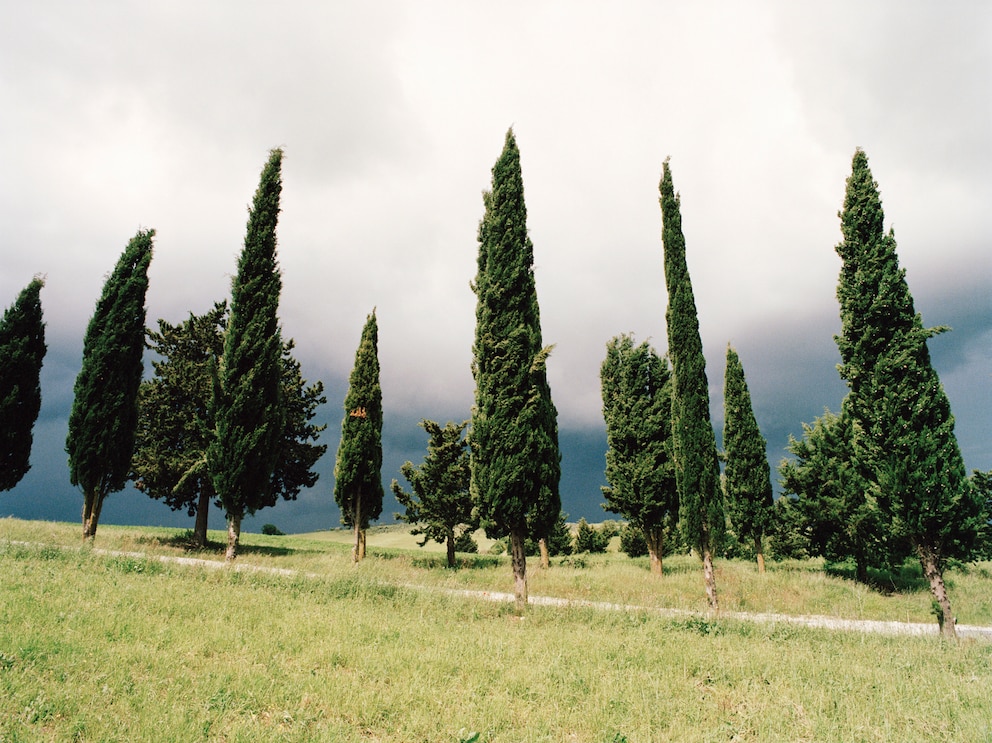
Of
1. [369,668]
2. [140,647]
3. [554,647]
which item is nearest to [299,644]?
[369,668]

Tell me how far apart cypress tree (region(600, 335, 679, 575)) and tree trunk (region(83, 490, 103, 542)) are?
23.7 meters

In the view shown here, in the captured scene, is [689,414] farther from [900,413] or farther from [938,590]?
[938,590]

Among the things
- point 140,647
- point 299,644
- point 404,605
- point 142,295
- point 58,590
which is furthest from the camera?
point 142,295

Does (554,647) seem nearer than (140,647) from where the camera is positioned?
No

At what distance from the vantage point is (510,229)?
15.5 meters

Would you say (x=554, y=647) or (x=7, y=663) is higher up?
(x=7, y=663)

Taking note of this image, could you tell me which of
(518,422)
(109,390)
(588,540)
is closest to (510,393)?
(518,422)

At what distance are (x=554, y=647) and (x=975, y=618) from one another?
18227mm

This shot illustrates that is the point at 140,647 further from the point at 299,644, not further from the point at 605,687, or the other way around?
the point at 605,687

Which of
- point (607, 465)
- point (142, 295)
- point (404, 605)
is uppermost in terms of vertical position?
point (142, 295)

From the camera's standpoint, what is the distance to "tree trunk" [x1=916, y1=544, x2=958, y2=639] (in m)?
11.5

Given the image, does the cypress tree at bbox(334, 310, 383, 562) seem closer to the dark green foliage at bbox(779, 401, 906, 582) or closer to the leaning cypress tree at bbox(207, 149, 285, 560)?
the leaning cypress tree at bbox(207, 149, 285, 560)

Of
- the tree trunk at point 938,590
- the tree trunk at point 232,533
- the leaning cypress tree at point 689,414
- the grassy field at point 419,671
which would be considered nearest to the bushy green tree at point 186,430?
the tree trunk at point 232,533

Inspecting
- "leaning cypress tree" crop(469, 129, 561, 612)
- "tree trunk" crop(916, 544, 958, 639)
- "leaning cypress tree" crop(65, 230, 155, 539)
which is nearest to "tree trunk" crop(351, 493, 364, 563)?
"leaning cypress tree" crop(65, 230, 155, 539)
